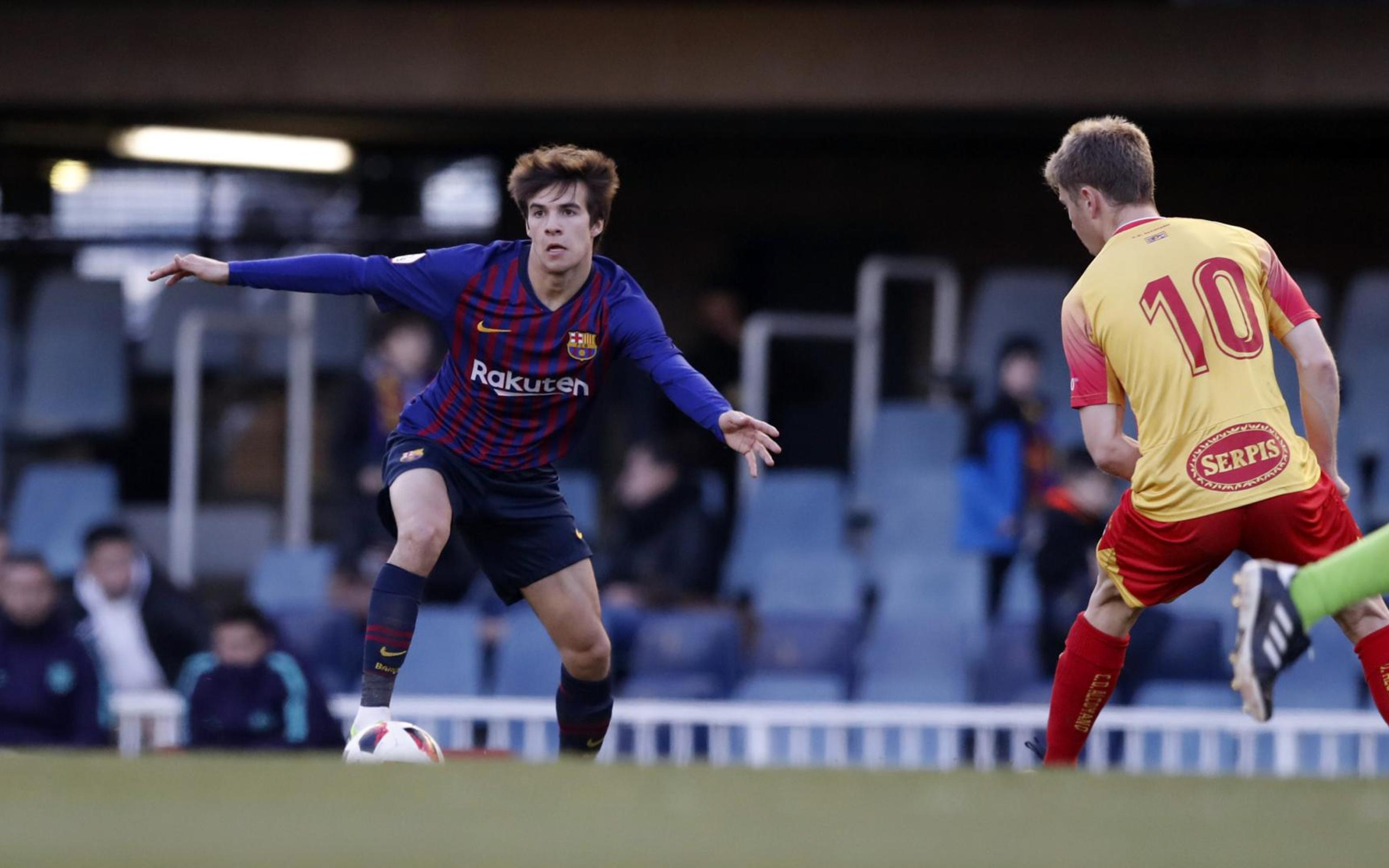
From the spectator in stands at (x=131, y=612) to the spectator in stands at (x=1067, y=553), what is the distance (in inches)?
157

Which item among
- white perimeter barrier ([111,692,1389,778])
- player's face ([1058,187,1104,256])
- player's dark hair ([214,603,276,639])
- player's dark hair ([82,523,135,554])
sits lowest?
white perimeter barrier ([111,692,1389,778])

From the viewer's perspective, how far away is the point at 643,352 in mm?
5398

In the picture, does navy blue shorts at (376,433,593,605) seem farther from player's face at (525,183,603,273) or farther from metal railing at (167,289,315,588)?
metal railing at (167,289,315,588)

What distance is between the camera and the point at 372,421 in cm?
992

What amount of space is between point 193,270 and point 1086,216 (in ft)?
7.78

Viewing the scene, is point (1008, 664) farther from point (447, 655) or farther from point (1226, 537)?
point (1226, 537)

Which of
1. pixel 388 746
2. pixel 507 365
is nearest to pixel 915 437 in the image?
pixel 507 365

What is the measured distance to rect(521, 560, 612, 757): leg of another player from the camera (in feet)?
18.6

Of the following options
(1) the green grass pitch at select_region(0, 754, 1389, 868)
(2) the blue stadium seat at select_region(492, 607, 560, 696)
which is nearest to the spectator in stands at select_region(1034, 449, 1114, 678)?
(2) the blue stadium seat at select_region(492, 607, 560, 696)

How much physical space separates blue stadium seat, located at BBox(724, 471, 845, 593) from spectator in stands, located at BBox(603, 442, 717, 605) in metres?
0.50

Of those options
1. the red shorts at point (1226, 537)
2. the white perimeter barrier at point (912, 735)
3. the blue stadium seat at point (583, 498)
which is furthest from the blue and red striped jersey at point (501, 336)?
the blue stadium seat at point (583, 498)

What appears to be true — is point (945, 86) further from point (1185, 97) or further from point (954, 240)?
point (954, 240)

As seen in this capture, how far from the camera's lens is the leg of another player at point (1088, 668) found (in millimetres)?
5121

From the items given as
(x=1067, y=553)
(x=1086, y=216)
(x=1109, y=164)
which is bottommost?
(x=1067, y=553)
